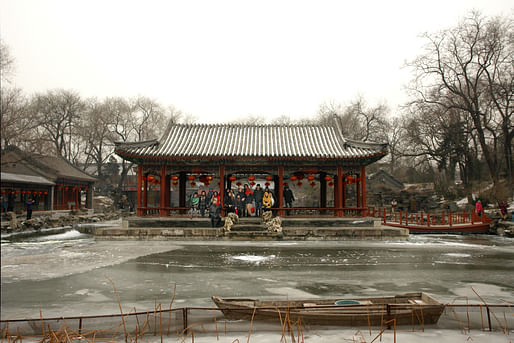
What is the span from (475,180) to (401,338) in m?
32.1

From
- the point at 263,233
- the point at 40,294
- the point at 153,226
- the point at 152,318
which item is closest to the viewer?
the point at 152,318

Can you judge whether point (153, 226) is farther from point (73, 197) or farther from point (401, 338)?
point (73, 197)

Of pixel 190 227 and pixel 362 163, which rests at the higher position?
pixel 362 163

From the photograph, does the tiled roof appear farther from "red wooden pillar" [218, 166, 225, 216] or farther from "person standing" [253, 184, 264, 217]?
"person standing" [253, 184, 264, 217]

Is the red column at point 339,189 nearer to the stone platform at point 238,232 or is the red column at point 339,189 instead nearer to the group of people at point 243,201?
the stone platform at point 238,232

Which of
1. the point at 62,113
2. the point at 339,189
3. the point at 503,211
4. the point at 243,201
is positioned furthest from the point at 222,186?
the point at 62,113

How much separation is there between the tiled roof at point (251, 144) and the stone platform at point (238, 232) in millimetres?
3071

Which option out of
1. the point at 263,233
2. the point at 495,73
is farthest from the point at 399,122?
the point at 263,233

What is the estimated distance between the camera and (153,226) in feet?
55.1

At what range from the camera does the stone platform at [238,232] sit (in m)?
15.7

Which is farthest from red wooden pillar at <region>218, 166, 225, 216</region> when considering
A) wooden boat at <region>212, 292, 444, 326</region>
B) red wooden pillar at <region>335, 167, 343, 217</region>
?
wooden boat at <region>212, 292, 444, 326</region>

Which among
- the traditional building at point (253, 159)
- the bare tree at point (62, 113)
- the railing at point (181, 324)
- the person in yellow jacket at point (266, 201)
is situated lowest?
the railing at point (181, 324)

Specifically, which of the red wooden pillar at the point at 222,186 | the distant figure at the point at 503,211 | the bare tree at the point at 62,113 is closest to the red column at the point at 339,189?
the red wooden pillar at the point at 222,186

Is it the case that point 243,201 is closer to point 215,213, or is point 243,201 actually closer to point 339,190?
point 215,213
